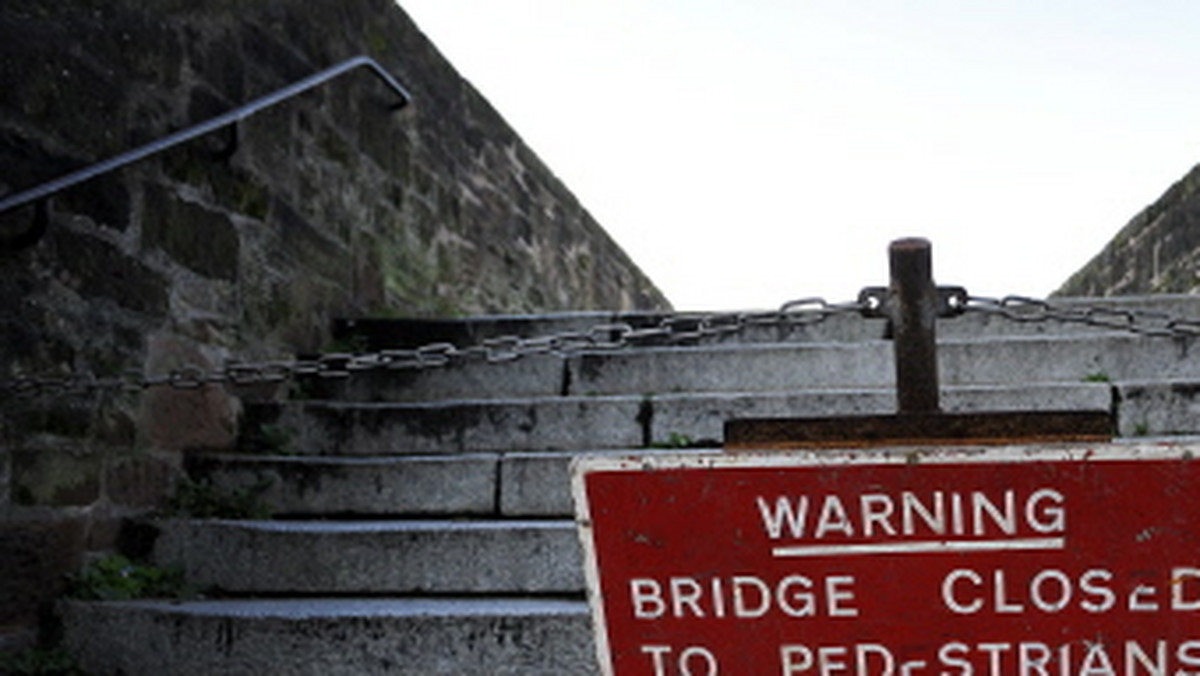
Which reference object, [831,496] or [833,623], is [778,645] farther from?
[831,496]

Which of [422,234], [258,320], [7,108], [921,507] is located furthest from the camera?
[422,234]

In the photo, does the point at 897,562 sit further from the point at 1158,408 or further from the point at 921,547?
the point at 1158,408

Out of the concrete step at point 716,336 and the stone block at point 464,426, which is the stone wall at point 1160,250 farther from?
the stone block at point 464,426

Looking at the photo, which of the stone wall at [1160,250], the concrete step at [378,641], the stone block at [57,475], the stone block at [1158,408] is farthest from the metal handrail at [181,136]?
the stone wall at [1160,250]

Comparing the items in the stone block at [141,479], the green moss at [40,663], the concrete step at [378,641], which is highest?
the stone block at [141,479]

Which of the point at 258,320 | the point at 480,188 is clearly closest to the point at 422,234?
the point at 480,188

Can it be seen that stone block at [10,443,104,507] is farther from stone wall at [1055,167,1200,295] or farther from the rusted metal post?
stone wall at [1055,167,1200,295]

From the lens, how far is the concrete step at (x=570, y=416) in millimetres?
3592

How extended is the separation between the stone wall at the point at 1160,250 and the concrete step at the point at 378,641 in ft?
16.0

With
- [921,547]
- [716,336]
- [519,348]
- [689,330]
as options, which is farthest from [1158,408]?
[921,547]

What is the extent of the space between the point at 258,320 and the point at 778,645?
3.33 metres

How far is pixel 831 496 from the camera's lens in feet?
3.73

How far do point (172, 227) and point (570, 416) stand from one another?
146cm

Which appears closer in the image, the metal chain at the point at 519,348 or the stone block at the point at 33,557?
the metal chain at the point at 519,348
